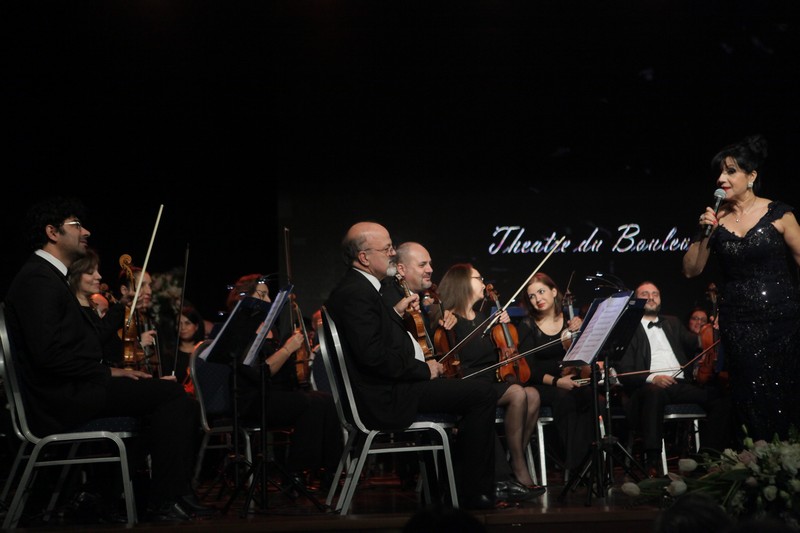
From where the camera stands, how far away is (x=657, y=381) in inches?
227

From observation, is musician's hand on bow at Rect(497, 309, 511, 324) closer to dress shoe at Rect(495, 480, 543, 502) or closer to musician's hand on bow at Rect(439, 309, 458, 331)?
musician's hand on bow at Rect(439, 309, 458, 331)

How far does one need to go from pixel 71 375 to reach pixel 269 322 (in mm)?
856

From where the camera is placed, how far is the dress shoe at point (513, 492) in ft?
14.5

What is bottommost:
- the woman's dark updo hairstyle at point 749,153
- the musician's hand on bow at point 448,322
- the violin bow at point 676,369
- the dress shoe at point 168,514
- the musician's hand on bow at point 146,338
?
the dress shoe at point 168,514

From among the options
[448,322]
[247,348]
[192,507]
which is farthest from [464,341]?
[192,507]

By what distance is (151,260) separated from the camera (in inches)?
352

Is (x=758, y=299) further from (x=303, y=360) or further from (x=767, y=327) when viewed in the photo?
(x=303, y=360)

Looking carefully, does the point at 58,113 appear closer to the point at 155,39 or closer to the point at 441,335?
the point at 155,39

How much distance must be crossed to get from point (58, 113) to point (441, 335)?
15.7ft

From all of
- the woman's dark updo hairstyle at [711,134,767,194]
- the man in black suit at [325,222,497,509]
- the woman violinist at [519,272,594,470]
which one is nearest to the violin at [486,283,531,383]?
the woman violinist at [519,272,594,470]

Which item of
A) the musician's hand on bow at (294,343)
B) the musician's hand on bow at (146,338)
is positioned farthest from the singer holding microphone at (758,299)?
the musician's hand on bow at (146,338)

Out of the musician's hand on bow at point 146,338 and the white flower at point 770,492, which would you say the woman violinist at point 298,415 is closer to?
the musician's hand on bow at point 146,338

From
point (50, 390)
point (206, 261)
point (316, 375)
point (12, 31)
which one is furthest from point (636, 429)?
point (12, 31)

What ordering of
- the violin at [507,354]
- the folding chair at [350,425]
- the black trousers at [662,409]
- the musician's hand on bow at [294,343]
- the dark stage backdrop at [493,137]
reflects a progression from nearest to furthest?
the folding chair at [350,425]
the musician's hand on bow at [294,343]
the violin at [507,354]
the black trousers at [662,409]
the dark stage backdrop at [493,137]
